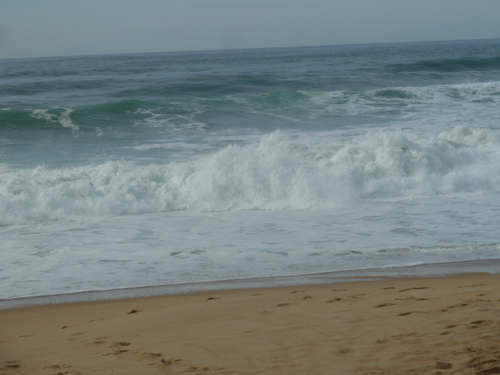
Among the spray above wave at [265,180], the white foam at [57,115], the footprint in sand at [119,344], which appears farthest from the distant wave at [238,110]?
the footprint in sand at [119,344]

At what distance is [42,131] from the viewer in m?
15.8

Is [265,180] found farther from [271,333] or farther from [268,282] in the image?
[271,333]

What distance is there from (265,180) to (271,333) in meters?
5.75

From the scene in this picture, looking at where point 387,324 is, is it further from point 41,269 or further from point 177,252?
point 41,269

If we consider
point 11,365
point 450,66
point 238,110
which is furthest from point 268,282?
point 450,66

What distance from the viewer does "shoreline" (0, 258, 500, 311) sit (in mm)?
5078

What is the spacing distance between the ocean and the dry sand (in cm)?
Result: 90

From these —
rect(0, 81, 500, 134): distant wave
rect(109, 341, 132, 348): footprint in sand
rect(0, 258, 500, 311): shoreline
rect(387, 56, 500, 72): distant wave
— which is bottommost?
rect(0, 258, 500, 311): shoreline

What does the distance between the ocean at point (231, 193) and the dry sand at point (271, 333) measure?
35.6 inches

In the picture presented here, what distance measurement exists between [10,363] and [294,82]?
75.8ft

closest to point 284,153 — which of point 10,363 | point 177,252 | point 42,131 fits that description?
point 177,252

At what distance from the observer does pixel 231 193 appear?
30.1 feet

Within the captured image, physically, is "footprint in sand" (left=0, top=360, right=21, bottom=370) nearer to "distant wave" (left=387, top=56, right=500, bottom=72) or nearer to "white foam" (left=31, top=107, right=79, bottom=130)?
"white foam" (left=31, top=107, right=79, bottom=130)

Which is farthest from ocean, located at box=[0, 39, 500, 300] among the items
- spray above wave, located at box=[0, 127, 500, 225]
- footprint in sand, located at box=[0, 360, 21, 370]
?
footprint in sand, located at box=[0, 360, 21, 370]
